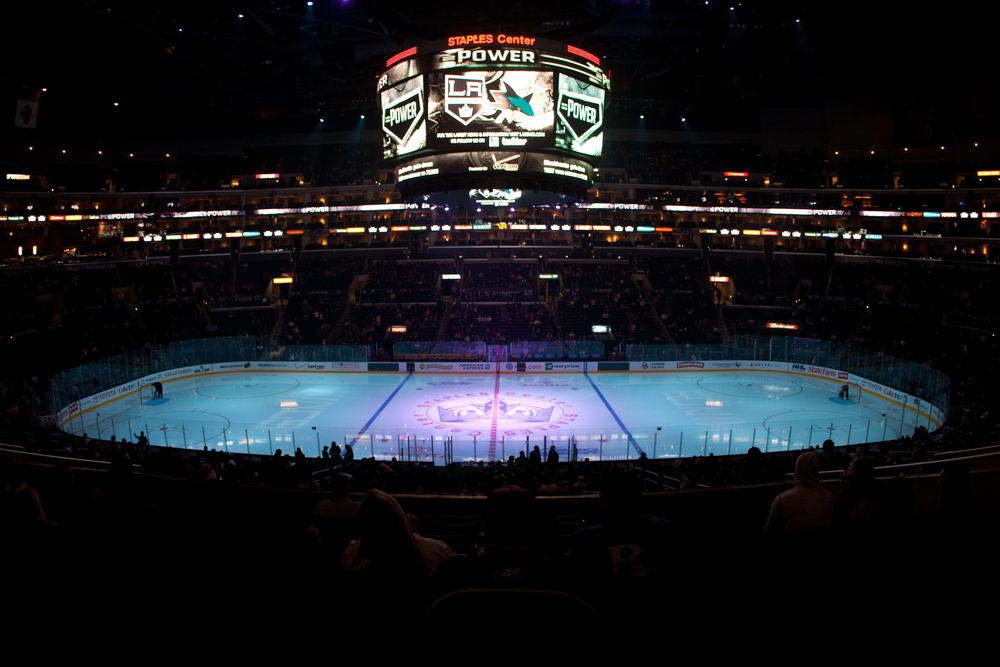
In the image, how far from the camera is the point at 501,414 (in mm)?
22484

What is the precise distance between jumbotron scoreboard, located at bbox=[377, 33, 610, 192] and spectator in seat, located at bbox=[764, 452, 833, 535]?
556 inches

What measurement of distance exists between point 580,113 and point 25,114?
20656 mm

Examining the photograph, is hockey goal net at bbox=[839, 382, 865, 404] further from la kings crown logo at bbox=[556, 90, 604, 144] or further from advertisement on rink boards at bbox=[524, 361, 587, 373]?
la kings crown logo at bbox=[556, 90, 604, 144]

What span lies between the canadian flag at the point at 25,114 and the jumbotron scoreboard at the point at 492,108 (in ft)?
48.0

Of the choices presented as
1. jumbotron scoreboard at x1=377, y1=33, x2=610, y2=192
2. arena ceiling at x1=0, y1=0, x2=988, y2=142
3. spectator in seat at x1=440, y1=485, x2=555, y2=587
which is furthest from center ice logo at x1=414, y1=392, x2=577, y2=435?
spectator in seat at x1=440, y1=485, x2=555, y2=587

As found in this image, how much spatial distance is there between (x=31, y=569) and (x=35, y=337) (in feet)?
109

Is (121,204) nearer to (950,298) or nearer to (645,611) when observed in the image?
(645,611)

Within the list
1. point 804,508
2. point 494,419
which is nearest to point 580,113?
point 494,419

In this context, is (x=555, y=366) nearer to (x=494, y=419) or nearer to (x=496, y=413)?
(x=496, y=413)

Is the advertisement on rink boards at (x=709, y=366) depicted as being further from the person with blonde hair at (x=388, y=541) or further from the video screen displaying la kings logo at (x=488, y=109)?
the person with blonde hair at (x=388, y=541)

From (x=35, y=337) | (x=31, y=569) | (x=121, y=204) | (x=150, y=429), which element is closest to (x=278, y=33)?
(x=35, y=337)

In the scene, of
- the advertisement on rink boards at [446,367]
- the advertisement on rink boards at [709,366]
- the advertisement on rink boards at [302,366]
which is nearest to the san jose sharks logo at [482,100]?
the advertisement on rink boards at [446,367]

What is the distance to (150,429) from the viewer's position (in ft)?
63.1

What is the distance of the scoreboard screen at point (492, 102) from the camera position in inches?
629
